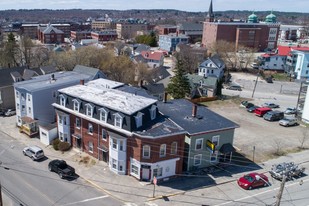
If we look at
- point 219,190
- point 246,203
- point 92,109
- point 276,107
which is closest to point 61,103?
point 92,109

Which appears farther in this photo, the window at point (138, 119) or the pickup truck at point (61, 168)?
the pickup truck at point (61, 168)

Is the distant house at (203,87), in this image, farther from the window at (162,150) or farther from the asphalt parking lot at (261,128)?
the window at (162,150)

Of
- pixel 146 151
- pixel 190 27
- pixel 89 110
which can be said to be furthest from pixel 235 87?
pixel 190 27

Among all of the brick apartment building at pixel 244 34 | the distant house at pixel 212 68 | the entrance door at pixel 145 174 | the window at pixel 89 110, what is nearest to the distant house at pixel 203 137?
the entrance door at pixel 145 174

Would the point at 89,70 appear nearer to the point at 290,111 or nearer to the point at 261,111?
the point at 261,111

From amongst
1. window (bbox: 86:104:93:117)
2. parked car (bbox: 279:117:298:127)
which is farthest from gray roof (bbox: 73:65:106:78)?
parked car (bbox: 279:117:298:127)

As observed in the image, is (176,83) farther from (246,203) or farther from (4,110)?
(246,203)

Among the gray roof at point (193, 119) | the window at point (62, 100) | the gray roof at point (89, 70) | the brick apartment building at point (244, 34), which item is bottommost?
the gray roof at point (193, 119)
